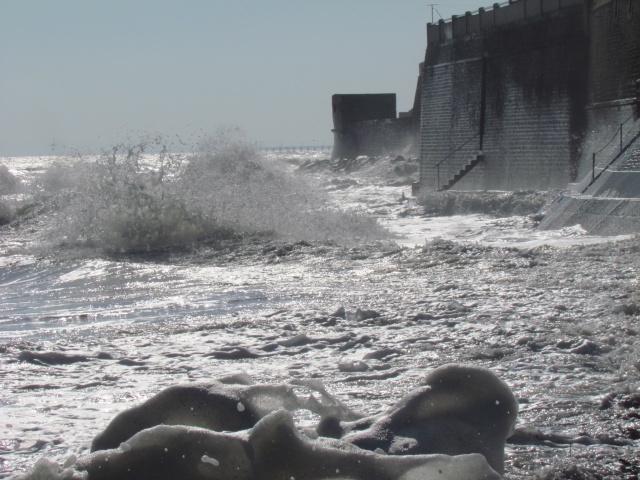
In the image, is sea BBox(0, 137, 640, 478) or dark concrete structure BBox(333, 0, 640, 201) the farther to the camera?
dark concrete structure BBox(333, 0, 640, 201)

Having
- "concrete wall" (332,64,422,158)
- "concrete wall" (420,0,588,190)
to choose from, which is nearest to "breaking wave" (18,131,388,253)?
"concrete wall" (420,0,588,190)

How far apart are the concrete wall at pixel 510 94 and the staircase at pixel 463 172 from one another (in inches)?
5.1

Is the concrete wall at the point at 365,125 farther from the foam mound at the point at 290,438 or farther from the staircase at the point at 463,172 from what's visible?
the foam mound at the point at 290,438

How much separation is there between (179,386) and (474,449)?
3.15 ft

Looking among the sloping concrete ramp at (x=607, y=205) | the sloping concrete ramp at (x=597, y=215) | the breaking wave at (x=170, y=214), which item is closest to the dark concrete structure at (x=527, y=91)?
the sloping concrete ramp at (x=607, y=205)

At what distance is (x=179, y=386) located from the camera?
276 cm

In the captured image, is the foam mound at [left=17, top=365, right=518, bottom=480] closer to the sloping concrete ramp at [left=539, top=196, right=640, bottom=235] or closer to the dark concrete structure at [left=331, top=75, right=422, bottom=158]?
the sloping concrete ramp at [left=539, top=196, right=640, bottom=235]

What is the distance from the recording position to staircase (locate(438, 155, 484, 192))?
21.5 meters

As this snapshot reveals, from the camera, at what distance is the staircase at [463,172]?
2153cm

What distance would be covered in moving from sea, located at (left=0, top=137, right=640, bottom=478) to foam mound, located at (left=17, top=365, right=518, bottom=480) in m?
0.09

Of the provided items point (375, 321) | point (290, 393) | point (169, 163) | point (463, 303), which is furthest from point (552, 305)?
point (169, 163)

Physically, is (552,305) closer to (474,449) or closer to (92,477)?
(474,449)

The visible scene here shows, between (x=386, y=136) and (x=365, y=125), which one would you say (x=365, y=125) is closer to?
(x=365, y=125)

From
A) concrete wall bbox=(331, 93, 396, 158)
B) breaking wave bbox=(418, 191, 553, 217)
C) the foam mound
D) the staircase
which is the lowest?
breaking wave bbox=(418, 191, 553, 217)
